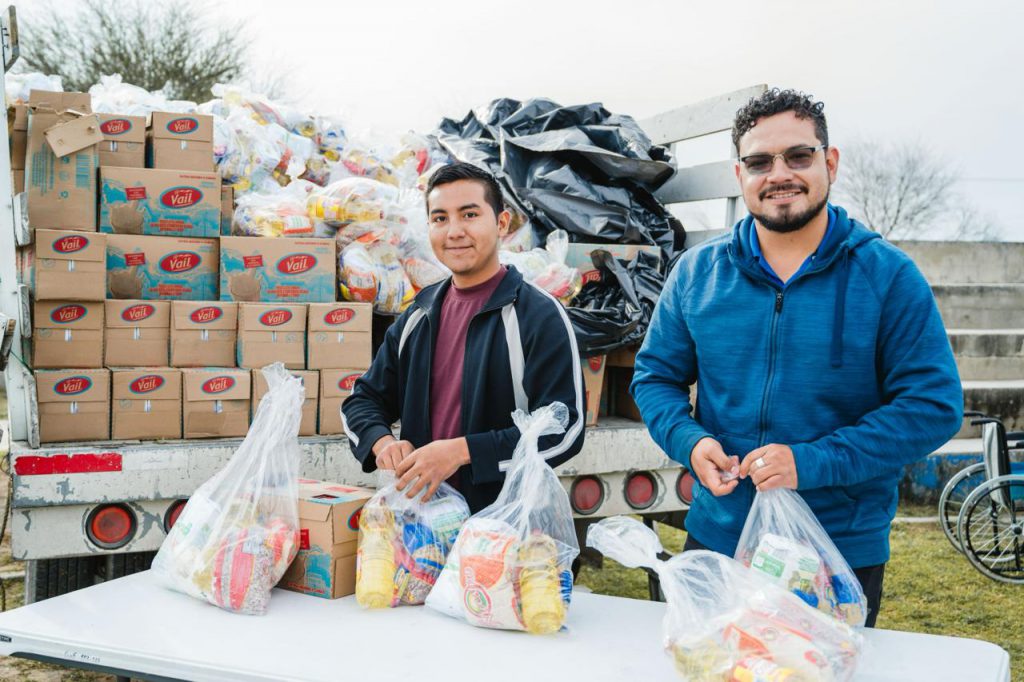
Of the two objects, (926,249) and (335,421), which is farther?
(926,249)

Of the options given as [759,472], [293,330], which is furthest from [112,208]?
[759,472]

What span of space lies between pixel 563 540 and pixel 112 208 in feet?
7.48

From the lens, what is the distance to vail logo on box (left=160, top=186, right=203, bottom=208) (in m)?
3.50

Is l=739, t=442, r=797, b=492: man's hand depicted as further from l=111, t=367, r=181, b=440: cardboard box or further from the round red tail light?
l=111, t=367, r=181, b=440: cardboard box

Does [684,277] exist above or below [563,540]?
above

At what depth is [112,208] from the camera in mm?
3416

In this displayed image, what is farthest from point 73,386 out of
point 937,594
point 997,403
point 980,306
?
point 980,306

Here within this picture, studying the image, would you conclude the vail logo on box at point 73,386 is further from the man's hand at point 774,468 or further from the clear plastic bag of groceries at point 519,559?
the man's hand at point 774,468

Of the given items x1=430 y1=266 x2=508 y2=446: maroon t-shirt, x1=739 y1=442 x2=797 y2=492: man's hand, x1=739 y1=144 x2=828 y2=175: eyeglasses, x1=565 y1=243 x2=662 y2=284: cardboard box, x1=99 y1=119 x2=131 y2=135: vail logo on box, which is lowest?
x1=739 y1=442 x2=797 y2=492: man's hand

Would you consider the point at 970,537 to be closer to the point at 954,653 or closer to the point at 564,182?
the point at 564,182

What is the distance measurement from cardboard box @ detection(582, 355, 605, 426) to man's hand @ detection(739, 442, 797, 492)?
1725mm

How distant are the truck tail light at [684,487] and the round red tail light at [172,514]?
185 cm

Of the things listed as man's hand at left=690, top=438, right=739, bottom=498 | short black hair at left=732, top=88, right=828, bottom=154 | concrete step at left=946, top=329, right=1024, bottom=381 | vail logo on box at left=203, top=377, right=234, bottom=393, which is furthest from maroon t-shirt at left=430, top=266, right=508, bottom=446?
concrete step at left=946, top=329, right=1024, bottom=381

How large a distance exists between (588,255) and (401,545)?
7.67 feet
